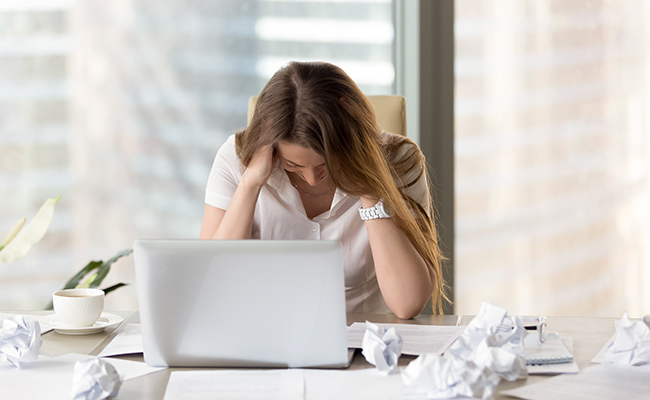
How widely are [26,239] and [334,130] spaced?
0.69m

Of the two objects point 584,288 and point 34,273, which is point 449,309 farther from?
point 34,273

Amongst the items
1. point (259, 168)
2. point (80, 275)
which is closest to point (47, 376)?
point (259, 168)

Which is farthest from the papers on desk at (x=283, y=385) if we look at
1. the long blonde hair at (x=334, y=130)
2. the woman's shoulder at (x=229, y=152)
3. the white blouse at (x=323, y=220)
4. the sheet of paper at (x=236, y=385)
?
the woman's shoulder at (x=229, y=152)

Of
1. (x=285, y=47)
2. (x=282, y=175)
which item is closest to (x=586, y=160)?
(x=285, y=47)

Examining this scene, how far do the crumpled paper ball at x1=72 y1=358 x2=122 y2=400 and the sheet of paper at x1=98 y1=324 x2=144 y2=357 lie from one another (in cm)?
19

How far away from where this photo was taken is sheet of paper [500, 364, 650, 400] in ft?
2.48

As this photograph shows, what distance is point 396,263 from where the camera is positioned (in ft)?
4.23

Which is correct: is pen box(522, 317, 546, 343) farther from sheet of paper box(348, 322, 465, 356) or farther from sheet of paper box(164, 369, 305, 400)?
sheet of paper box(164, 369, 305, 400)

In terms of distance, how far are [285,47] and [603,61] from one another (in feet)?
4.30

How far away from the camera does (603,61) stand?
99.9 inches

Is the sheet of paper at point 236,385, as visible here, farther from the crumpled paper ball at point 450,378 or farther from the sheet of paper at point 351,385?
the crumpled paper ball at point 450,378

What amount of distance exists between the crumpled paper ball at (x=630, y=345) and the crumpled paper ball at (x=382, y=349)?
31 cm

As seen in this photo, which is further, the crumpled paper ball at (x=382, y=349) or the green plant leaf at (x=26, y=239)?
the green plant leaf at (x=26, y=239)

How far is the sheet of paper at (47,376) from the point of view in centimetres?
77
